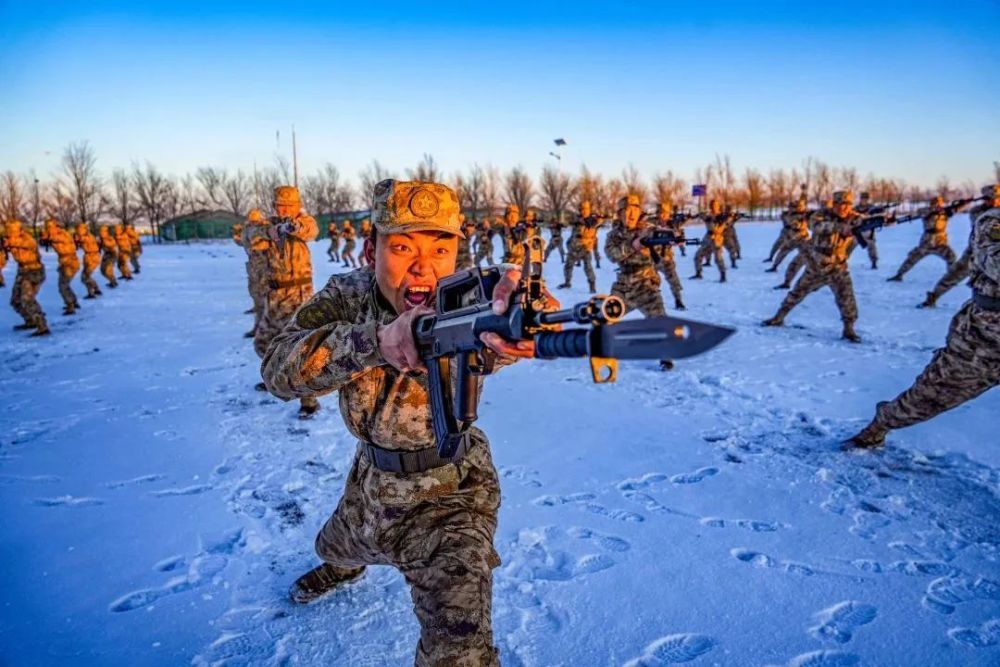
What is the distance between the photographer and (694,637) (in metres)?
2.26

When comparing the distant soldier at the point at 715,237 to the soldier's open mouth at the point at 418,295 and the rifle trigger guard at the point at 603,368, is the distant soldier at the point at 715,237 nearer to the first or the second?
the soldier's open mouth at the point at 418,295

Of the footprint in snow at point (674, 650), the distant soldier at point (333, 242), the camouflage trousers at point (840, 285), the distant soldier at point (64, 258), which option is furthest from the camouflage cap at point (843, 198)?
the distant soldier at point (333, 242)

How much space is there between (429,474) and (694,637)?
1.36 m

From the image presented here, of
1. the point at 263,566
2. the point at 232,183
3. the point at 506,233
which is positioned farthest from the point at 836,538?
the point at 232,183

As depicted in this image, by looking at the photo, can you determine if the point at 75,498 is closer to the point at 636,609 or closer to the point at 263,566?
the point at 263,566

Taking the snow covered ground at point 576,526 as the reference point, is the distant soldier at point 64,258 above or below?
above

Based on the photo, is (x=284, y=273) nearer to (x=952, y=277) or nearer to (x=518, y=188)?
(x=952, y=277)

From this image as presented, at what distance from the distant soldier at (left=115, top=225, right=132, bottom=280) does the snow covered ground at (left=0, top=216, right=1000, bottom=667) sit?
1571 cm

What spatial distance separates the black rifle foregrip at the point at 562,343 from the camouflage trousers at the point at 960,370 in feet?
11.7

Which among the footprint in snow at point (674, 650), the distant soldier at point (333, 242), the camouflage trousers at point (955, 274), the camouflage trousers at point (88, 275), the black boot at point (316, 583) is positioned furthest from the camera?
the distant soldier at point (333, 242)

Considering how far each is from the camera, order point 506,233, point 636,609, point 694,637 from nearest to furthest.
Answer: point 694,637
point 636,609
point 506,233

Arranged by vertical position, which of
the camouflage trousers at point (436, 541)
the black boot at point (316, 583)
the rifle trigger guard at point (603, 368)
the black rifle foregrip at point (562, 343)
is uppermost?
the black rifle foregrip at point (562, 343)

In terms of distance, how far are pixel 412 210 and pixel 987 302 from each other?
378cm

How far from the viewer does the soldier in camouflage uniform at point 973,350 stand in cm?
337
